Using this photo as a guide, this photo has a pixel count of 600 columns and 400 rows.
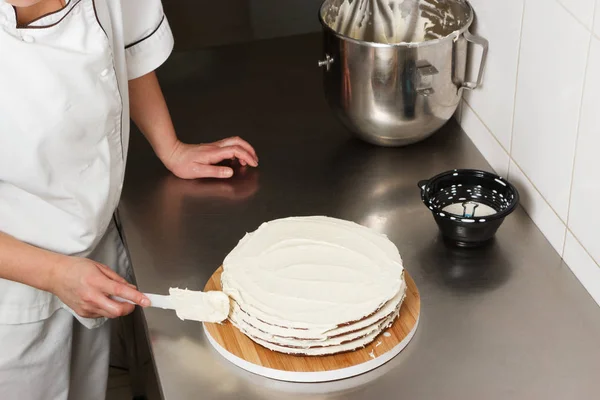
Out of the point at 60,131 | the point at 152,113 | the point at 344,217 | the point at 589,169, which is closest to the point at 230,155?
the point at 152,113

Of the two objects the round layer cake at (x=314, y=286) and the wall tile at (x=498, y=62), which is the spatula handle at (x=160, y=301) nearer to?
the round layer cake at (x=314, y=286)

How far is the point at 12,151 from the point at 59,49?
16 cm

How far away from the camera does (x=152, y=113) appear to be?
1.44m

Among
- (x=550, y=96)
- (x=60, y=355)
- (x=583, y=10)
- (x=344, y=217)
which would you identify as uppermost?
(x=583, y=10)

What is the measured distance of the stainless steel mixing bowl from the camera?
1326 millimetres

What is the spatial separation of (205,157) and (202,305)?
44 centimetres

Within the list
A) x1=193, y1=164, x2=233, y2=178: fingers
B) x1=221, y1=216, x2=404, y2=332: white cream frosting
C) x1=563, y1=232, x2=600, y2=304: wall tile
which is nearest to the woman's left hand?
x1=193, y1=164, x2=233, y2=178: fingers

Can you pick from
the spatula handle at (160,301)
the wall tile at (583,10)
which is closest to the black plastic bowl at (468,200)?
the wall tile at (583,10)

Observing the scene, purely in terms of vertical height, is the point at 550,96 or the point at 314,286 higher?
the point at 550,96

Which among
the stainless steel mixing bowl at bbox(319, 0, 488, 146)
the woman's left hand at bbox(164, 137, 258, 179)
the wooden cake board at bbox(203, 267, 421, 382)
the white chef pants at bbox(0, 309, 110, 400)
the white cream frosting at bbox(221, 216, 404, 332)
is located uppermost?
the stainless steel mixing bowl at bbox(319, 0, 488, 146)

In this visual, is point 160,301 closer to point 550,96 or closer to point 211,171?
point 211,171

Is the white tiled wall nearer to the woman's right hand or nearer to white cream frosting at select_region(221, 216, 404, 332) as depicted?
white cream frosting at select_region(221, 216, 404, 332)

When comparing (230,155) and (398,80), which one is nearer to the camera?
(398,80)

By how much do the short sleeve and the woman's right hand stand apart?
15.9 inches
